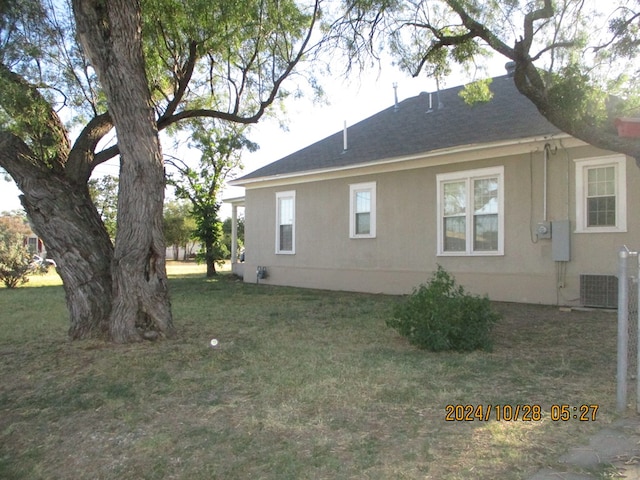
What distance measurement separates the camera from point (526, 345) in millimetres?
7023

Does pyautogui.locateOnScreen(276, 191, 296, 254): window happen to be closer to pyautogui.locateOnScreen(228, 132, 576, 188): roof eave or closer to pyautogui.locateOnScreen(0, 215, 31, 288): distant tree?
pyautogui.locateOnScreen(228, 132, 576, 188): roof eave

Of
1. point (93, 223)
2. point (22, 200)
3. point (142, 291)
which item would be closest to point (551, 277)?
point (142, 291)

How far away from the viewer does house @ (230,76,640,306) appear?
999cm

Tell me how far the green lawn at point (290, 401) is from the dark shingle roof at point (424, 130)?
485 cm

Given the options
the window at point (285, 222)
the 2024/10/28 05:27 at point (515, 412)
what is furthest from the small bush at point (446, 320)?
the window at point (285, 222)

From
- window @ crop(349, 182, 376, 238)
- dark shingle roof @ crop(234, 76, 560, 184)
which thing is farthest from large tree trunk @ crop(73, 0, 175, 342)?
window @ crop(349, 182, 376, 238)

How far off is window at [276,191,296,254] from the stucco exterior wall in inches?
7.3

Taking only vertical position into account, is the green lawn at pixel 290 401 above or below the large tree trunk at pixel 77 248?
below

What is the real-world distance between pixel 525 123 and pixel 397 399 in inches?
330

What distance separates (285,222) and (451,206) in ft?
19.3

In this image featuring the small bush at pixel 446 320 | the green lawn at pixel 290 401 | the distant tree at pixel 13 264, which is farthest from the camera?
the distant tree at pixel 13 264

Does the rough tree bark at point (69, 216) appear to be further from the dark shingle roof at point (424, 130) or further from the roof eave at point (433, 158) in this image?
the dark shingle roof at point (424, 130)

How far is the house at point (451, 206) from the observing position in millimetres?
9992

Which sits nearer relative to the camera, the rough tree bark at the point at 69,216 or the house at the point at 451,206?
the rough tree bark at the point at 69,216
